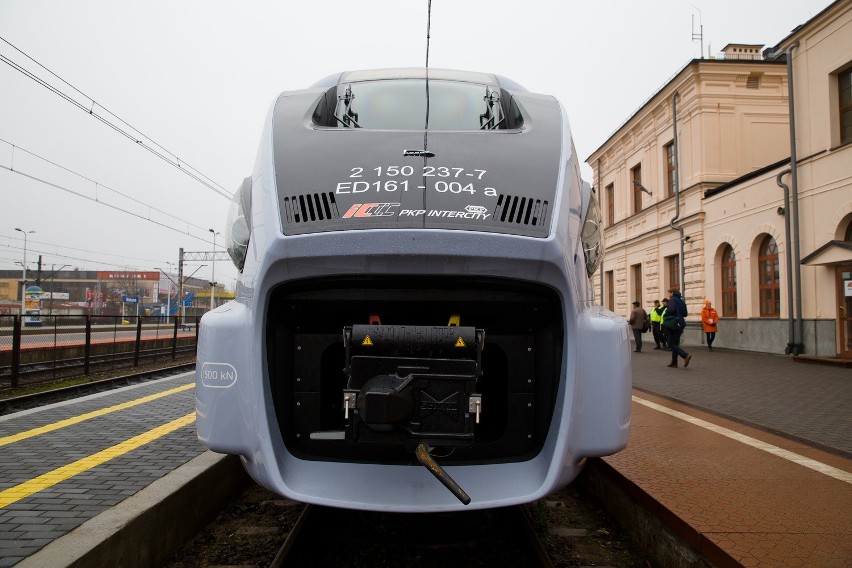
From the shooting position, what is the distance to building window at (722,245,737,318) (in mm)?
17641

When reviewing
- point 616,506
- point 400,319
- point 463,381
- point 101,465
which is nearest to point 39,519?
point 101,465

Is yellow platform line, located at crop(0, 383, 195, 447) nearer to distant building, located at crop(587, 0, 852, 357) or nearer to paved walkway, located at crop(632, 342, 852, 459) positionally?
paved walkway, located at crop(632, 342, 852, 459)

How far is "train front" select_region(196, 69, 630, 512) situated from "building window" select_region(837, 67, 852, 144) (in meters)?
14.4

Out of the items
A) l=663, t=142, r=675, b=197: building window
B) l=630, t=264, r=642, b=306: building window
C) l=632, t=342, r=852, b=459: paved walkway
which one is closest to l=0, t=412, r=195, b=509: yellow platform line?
l=632, t=342, r=852, b=459: paved walkway

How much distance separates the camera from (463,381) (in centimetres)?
212

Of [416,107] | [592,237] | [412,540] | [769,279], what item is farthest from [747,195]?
[412,540]

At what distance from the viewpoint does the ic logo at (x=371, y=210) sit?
2129 mm

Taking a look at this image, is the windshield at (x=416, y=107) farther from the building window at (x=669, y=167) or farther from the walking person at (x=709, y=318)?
the building window at (x=669, y=167)

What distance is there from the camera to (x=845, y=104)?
13.5m

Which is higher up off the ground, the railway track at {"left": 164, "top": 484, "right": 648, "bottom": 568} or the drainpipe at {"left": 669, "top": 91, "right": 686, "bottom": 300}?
the drainpipe at {"left": 669, "top": 91, "right": 686, "bottom": 300}

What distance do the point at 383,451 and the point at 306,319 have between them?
611 mm

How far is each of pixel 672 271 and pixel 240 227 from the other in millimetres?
21457

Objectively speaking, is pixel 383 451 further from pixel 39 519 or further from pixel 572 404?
pixel 39 519

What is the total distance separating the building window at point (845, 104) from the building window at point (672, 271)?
7.72 metres
